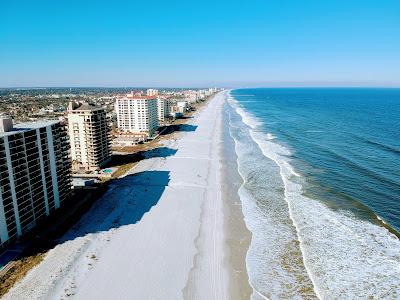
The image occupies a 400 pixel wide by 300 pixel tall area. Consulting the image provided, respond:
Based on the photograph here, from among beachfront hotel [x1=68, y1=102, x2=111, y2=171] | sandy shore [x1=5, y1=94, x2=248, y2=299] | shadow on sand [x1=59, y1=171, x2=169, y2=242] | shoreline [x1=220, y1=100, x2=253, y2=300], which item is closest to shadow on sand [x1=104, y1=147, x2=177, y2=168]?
beachfront hotel [x1=68, y1=102, x2=111, y2=171]

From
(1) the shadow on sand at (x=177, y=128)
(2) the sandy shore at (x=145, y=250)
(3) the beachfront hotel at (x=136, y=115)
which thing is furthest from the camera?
(1) the shadow on sand at (x=177, y=128)

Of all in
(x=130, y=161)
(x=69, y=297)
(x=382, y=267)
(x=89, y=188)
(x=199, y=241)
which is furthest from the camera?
(x=130, y=161)

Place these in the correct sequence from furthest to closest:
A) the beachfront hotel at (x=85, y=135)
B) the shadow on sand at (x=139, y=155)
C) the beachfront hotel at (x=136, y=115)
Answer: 1. the beachfront hotel at (x=136, y=115)
2. the shadow on sand at (x=139, y=155)
3. the beachfront hotel at (x=85, y=135)

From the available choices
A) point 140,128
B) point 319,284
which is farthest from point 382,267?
point 140,128

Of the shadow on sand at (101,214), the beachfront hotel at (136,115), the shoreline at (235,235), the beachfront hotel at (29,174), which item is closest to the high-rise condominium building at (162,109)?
the beachfront hotel at (136,115)

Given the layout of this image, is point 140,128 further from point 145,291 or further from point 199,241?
point 145,291

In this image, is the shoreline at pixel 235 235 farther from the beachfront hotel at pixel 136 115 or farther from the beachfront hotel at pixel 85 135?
the beachfront hotel at pixel 136 115

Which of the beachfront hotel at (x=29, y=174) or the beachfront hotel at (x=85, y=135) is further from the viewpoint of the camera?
the beachfront hotel at (x=85, y=135)
